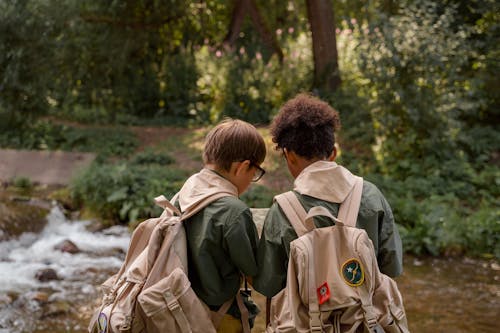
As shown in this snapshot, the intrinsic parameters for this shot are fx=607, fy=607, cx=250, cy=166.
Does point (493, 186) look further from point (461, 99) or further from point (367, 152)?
point (367, 152)

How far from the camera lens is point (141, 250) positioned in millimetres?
2701

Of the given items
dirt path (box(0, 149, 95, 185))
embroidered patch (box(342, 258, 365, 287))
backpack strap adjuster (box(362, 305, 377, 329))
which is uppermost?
A: embroidered patch (box(342, 258, 365, 287))

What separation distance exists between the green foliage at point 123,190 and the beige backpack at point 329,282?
5678 millimetres

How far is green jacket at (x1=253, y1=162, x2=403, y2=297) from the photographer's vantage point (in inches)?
98.6

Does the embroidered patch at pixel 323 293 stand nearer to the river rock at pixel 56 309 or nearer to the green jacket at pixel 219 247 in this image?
the green jacket at pixel 219 247

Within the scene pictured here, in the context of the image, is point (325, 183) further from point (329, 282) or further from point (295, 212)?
point (329, 282)

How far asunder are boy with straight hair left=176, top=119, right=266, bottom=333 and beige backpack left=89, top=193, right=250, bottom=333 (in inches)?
2.1

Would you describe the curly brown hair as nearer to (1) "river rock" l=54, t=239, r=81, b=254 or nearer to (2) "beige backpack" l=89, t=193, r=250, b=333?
(2) "beige backpack" l=89, t=193, r=250, b=333

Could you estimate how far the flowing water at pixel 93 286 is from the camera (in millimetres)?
5184

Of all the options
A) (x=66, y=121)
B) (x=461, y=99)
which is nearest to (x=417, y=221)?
(x=461, y=99)

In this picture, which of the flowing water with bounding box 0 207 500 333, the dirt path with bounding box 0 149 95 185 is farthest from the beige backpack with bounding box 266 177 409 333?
the dirt path with bounding box 0 149 95 185

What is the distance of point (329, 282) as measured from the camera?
7.67 ft

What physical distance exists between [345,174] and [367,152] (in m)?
6.81

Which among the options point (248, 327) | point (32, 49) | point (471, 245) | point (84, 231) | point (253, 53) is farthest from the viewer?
point (253, 53)
